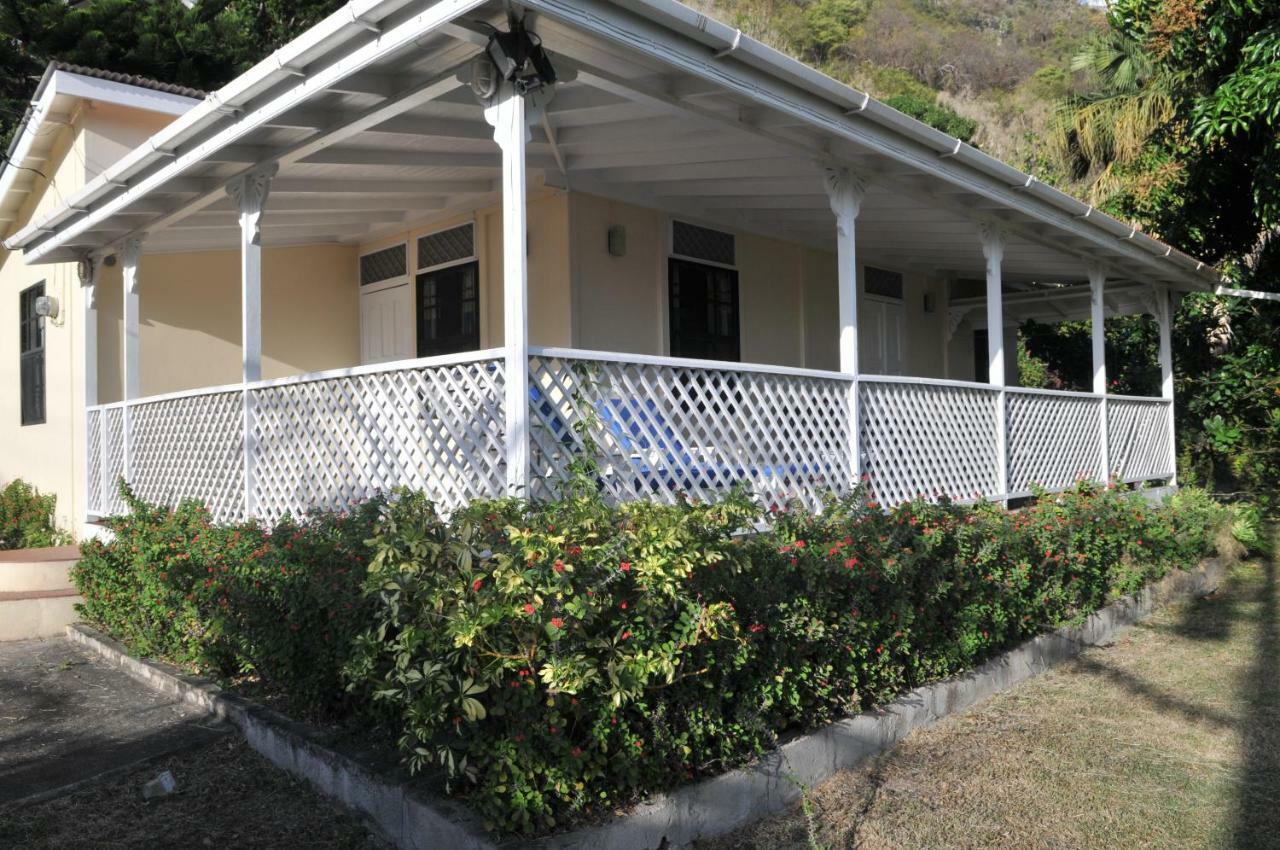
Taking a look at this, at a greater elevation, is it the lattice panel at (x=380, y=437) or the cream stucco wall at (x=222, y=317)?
the cream stucco wall at (x=222, y=317)

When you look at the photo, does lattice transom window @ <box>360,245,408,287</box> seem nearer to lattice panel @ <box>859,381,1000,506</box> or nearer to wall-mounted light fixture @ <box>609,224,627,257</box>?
wall-mounted light fixture @ <box>609,224,627,257</box>

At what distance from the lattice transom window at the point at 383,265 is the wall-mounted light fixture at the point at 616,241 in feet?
8.14

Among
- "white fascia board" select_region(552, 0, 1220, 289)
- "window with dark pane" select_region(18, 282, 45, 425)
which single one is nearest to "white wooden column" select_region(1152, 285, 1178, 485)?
"white fascia board" select_region(552, 0, 1220, 289)

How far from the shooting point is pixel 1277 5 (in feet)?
33.7

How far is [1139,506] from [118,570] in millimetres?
7938

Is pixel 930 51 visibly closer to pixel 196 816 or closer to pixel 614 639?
pixel 614 639

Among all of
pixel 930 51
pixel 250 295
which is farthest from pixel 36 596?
pixel 930 51

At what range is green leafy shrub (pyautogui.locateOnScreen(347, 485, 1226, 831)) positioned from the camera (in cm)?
357

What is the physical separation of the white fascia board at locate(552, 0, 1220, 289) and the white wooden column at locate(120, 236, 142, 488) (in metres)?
5.47

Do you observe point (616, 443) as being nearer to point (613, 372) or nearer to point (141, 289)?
point (613, 372)

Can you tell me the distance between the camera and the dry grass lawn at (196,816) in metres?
4.08

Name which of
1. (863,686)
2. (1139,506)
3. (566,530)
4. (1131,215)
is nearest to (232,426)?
(566,530)

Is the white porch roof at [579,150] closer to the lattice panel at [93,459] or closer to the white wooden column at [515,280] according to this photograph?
the white wooden column at [515,280]

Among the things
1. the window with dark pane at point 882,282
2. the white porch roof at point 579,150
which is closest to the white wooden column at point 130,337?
the white porch roof at point 579,150
